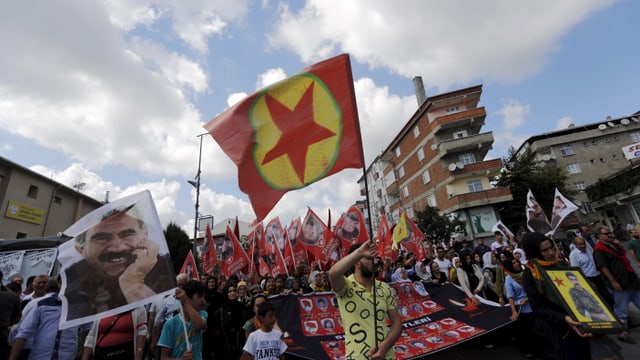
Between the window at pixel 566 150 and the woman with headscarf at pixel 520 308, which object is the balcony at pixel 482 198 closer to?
the window at pixel 566 150

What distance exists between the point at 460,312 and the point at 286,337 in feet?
11.8

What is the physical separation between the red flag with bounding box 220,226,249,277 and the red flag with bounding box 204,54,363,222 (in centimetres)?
1005

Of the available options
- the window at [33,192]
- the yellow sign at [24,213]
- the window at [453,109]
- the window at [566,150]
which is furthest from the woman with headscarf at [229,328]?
the window at [566,150]

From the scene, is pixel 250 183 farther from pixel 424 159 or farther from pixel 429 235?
pixel 424 159

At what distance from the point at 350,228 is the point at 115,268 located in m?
10.6

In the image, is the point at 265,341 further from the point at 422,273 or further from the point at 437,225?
the point at 437,225

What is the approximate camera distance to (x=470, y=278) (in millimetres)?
7566

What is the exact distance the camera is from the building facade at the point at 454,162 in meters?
28.7

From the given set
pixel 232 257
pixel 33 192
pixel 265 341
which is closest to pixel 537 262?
pixel 265 341

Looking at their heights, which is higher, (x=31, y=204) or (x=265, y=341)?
(x=31, y=204)

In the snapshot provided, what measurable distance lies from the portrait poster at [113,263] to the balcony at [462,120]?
3229 cm

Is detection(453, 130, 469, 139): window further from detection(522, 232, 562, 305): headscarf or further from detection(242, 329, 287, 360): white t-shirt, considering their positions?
detection(242, 329, 287, 360): white t-shirt

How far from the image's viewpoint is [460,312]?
6.34 m

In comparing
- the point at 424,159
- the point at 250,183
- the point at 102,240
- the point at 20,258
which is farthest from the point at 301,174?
the point at 424,159
